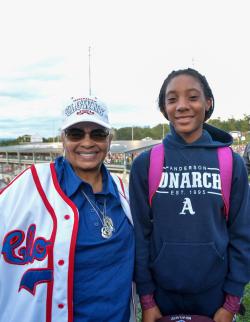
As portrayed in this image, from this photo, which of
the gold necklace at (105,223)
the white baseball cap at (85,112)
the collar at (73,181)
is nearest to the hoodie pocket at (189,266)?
the gold necklace at (105,223)

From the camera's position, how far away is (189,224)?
1761mm

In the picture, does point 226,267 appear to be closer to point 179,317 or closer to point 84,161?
point 179,317

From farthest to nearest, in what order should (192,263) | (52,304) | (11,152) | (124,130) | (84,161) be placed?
(124,130)
(11,152)
(84,161)
(192,263)
(52,304)

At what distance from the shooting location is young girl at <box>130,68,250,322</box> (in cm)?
176

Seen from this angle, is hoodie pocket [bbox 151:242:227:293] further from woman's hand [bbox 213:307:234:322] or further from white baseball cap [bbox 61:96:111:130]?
white baseball cap [bbox 61:96:111:130]

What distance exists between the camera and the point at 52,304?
164cm

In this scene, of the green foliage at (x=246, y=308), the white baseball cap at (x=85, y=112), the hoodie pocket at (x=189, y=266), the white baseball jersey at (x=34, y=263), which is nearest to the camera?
the white baseball jersey at (x=34, y=263)

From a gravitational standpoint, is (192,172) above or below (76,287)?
above

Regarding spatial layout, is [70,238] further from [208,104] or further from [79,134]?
[208,104]

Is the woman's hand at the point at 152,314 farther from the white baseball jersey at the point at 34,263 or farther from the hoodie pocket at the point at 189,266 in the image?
the white baseball jersey at the point at 34,263

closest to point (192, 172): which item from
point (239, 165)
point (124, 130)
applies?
point (239, 165)

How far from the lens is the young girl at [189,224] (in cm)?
176

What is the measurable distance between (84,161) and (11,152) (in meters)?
39.1

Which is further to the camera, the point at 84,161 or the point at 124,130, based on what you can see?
the point at 124,130
